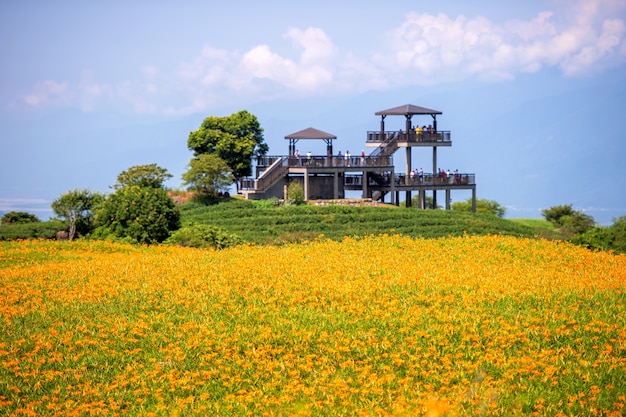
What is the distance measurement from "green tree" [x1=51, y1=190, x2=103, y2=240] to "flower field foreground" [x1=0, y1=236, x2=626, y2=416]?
15.2 meters

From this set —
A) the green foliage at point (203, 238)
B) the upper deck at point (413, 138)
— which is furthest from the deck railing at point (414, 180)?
the green foliage at point (203, 238)

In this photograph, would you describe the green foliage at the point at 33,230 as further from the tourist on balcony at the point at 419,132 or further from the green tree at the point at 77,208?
the tourist on balcony at the point at 419,132

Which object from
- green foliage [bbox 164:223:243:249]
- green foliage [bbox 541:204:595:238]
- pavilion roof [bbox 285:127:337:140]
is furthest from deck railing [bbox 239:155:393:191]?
green foliage [bbox 164:223:243:249]

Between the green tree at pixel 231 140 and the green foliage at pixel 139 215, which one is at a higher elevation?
the green tree at pixel 231 140

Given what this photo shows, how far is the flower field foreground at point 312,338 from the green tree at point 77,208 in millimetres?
15166

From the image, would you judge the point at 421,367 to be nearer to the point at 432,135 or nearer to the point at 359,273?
the point at 359,273

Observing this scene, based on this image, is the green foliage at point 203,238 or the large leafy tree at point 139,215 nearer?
the green foliage at point 203,238

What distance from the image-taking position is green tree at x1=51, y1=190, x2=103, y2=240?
128ft

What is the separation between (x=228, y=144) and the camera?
173 feet

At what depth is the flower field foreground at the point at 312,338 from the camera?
13.7m

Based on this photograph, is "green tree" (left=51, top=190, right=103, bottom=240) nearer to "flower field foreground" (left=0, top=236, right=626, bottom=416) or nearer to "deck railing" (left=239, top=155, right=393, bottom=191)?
"deck railing" (left=239, top=155, right=393, bottom=191)

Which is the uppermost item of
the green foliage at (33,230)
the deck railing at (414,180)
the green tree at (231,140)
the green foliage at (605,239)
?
the green tree at (231,140)

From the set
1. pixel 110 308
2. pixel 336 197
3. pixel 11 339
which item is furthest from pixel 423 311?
pixel 336 197

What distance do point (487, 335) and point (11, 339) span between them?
365 inches
